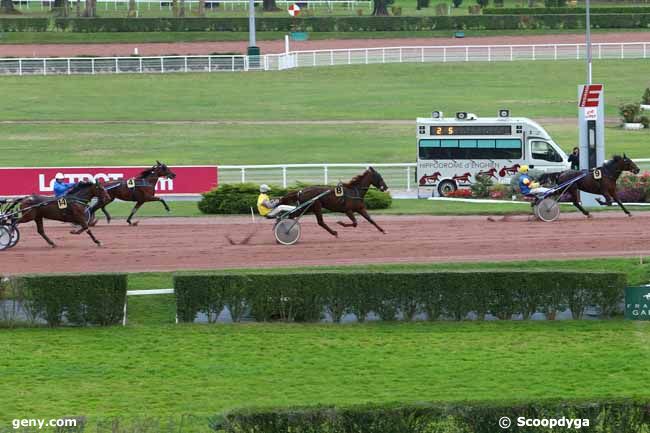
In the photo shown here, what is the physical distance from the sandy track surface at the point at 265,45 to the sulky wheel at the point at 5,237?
4046cm

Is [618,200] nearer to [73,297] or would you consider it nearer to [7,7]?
[73,297]

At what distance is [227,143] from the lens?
42094mm

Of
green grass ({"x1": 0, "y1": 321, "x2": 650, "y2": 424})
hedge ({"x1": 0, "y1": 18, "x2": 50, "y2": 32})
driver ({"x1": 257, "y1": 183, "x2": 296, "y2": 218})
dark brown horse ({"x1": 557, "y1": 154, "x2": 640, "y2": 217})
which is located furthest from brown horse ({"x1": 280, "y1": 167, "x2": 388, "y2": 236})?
hedge ({"x1": 0, "y1": 18, "x2": 50, "y2": 32})

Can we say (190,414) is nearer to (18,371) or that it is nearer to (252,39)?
(18,371)

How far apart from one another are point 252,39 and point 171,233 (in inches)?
1321

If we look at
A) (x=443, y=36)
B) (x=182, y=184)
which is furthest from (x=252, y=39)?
(x=182, y=184)

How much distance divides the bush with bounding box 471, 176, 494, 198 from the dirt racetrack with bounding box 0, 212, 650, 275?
316cm

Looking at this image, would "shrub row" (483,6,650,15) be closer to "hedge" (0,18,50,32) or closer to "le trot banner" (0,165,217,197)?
"hedge" (0,18,50,32)

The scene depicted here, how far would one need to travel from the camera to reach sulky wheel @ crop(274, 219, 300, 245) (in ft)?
75.4

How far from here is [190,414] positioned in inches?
528

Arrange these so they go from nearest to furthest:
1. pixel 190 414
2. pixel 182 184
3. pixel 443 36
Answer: pixel 190 414, pixel 182 184, pixel 443 36

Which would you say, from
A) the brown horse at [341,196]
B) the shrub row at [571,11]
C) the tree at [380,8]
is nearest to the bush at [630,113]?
the brown horse at [341,196]

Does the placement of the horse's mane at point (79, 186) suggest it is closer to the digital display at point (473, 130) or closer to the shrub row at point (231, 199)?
the shrub row at point (231, 199)

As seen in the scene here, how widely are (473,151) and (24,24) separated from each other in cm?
4311
